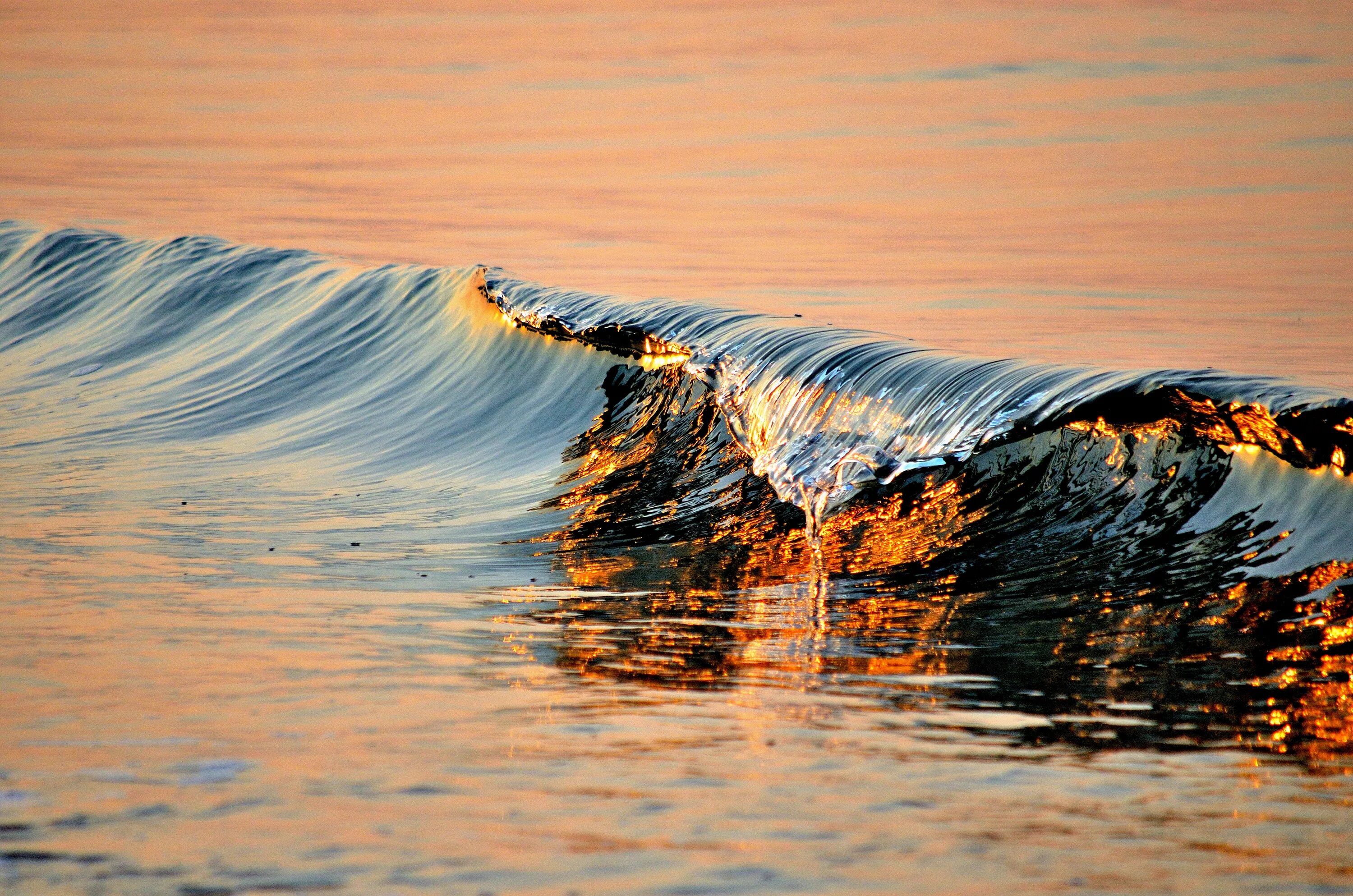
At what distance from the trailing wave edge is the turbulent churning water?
0.6 inches

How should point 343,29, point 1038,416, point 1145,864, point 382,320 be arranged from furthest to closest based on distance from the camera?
point 343,29 < point 382,320 < point 1038,416 < point 1145,864

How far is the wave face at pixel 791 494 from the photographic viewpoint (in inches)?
151

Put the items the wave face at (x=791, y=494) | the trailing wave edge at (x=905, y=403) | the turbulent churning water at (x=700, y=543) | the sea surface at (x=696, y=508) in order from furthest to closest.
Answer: the trailing wave edge at (x=905, y=403) → the wave face at (x=791, y=494) → the turbulent churning water at (x=700, y=543) → the sea surface at (x=696, y=508)

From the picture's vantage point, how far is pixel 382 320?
10656 mm

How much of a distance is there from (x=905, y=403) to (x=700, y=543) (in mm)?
1115

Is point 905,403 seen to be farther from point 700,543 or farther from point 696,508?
point 700,543

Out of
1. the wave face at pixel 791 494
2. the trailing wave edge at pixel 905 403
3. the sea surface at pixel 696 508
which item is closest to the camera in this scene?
the sea surface at pixel 696 508

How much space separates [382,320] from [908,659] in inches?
297

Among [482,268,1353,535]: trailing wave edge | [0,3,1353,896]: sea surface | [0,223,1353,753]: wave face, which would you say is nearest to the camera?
[0,3,1353,896]: sea surface

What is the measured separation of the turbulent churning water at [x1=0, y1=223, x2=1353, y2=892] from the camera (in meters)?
2.87

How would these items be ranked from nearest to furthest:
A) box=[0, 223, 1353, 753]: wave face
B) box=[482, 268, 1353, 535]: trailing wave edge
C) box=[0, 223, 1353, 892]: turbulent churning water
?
box=[0, 223, 1353, 892]: turbulent churning water, box=[0, 223, 1353, 753]: wave face, box=[482, 268, 1353, 535]: trailing wave edge

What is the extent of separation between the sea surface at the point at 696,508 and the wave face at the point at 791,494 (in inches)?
1.0

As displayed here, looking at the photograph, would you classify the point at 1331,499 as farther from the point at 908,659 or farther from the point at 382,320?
the point at 382,320

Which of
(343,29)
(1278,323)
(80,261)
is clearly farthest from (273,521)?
(343,29)
